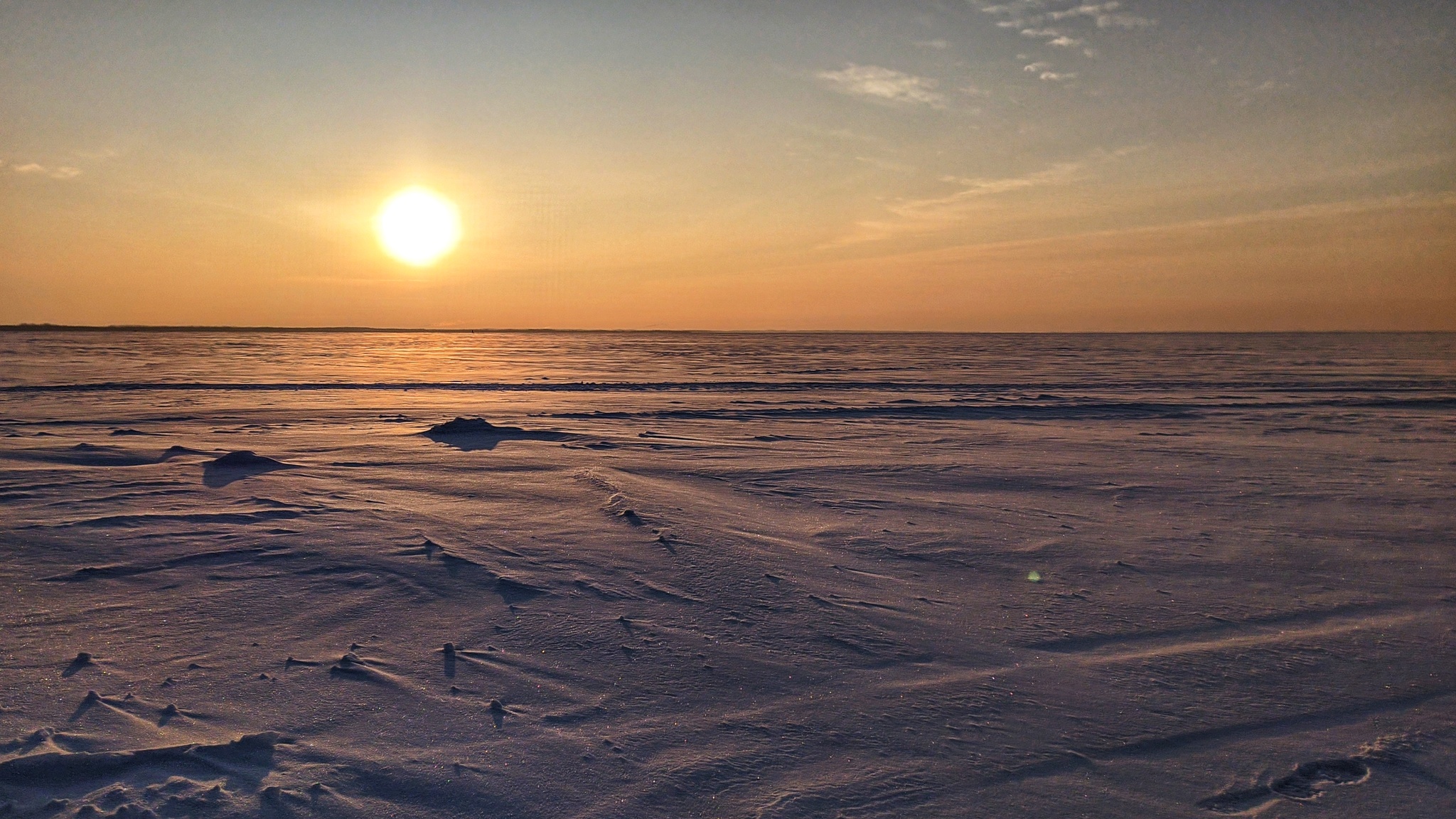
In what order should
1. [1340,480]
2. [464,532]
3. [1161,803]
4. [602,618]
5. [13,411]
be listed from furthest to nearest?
[13,411] → [1340,480] → [464,532] → [602,618] → [1161,803]

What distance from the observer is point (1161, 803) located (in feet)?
8.09

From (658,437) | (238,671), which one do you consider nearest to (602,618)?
(238,671)

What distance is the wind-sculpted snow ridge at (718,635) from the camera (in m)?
2.53

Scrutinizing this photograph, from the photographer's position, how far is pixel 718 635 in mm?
3695

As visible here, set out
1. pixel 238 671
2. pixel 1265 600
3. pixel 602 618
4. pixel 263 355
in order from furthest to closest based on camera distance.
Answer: pixel 263 355 < pixel 1265 600 < pixel 602 618 < pixel 238 671

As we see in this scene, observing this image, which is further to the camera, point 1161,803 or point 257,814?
point 1161,803

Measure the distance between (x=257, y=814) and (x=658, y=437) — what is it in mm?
8163

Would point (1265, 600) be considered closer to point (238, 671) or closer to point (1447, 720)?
point (1447, 720)

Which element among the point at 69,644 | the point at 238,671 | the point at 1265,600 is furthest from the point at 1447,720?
the point at 69,644

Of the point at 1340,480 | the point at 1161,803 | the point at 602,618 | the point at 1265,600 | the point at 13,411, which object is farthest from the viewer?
the point at 13,411

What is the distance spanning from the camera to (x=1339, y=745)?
2.81 meters

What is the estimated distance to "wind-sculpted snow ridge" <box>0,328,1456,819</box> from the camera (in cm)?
253

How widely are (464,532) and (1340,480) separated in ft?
25.9

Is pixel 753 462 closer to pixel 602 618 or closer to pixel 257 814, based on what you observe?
pixel 602 618
